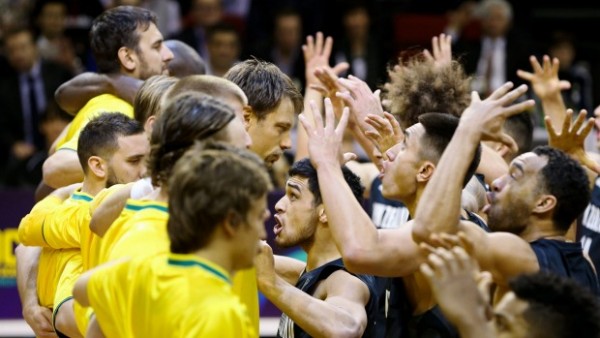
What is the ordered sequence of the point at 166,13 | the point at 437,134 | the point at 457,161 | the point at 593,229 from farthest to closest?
the point at 166,13 < the point at 593,229 < the point at 437,134 < the point at 457,161

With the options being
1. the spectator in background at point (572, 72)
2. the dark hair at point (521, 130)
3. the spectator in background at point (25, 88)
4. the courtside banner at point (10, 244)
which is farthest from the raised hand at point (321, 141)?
the spectator in background at point (25, 88)

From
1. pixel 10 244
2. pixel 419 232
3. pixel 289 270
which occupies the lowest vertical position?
pixel 10 244

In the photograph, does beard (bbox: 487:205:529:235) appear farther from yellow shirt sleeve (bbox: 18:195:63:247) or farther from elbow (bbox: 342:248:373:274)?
yellow shirt sleeve (bbox: 18:195:63:247)

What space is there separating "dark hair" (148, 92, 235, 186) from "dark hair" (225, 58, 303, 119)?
1.14m

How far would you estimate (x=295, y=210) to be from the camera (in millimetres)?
5105

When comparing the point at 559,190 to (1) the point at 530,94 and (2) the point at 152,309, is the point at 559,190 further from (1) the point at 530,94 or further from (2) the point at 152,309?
(1) the point at 530,94

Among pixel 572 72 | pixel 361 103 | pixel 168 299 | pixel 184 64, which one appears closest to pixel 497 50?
pixel 572 72

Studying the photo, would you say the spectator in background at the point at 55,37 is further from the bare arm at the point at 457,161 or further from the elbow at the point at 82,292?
the elbow at the point at 82,292

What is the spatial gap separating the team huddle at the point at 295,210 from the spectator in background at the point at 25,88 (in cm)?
441

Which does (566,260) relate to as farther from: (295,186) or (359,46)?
(359,46)

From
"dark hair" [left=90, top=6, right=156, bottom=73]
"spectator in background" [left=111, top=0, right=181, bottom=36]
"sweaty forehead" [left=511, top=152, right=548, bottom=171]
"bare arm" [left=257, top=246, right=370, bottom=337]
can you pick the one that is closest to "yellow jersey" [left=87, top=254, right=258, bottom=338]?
"bare arm" [left=257, top=246, right=370, bottom=337]

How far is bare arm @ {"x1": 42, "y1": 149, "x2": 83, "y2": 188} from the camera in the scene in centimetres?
542

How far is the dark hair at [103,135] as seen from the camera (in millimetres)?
4883

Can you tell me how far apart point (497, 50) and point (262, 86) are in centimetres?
669
